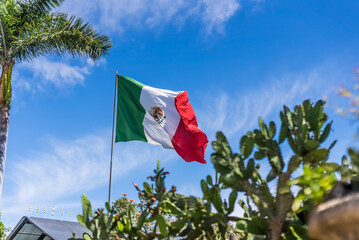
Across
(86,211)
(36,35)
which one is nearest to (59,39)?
(36,35)

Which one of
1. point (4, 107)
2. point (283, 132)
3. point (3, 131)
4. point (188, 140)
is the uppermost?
point (4, 107)

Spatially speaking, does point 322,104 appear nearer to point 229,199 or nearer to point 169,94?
point 229,199

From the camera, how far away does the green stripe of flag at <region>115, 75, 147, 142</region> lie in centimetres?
1028

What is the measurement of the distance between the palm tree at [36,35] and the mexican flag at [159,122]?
5402 millimetres

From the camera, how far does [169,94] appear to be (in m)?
10.5

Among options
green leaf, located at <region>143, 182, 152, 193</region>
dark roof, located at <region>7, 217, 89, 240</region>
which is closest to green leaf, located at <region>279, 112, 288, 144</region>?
green leaf, located at <region>143, 182, 152, 193</region>

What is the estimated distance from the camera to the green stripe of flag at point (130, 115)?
33.7ft

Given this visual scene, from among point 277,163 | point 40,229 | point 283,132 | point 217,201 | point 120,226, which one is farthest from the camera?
point 40,229

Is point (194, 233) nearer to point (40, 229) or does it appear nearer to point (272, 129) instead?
point (272, 129)

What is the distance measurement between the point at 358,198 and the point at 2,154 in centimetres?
1412

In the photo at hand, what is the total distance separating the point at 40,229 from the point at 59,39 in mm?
7699

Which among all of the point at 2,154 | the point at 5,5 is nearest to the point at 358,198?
the point at 2,154

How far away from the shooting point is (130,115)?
10492 mm

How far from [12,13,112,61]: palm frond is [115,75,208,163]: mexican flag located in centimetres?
528
